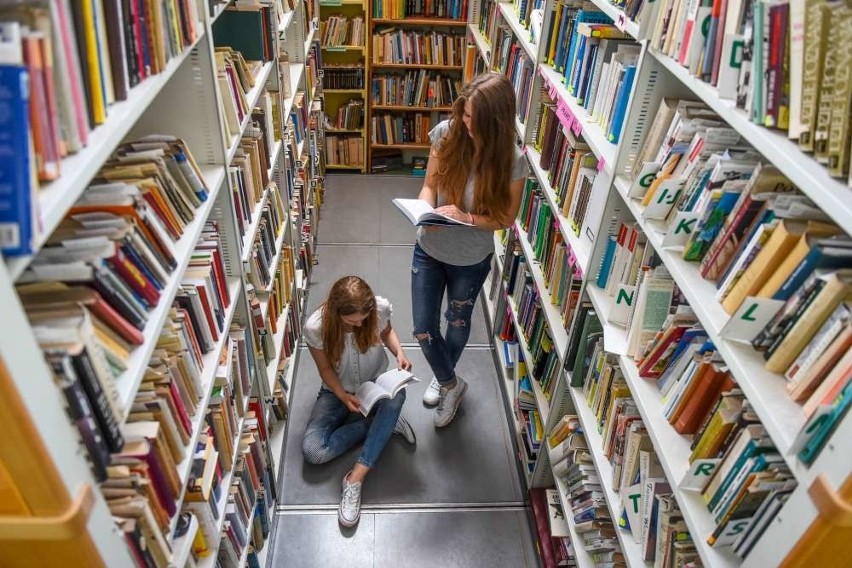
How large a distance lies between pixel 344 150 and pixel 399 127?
471mm

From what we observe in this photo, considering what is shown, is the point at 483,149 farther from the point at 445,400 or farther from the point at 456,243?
the point at 445,400

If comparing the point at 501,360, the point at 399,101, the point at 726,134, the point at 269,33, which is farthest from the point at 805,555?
the point at 399,101

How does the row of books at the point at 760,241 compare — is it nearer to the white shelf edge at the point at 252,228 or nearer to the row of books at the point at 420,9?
the white shelf edge at the point at 252,228

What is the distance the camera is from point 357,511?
2.15 metres

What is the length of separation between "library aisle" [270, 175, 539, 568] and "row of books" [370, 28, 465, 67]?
2253 mm

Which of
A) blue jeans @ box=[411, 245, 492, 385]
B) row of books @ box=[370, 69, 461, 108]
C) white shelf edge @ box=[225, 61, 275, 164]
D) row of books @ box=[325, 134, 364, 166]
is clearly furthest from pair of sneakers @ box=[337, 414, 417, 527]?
row of books @ box=[370, 69, 461, 108]

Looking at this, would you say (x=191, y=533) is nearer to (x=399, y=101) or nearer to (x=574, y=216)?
(x=574, y=216)

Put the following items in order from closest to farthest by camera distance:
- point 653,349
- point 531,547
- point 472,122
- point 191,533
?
point 191,533, point 653,349, point 472,122, point 531,547

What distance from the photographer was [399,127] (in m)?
4.50

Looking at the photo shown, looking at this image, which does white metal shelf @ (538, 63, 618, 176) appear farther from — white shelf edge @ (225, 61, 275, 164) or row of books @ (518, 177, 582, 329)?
white shelf edge @ (225, 61, 275, 164)

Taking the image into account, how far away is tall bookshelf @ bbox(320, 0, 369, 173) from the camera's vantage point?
416 cm

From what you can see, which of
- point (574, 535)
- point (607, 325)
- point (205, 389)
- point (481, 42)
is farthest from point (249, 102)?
point (481, 42)

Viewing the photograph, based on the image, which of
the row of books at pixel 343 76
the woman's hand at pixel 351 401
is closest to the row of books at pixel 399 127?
the row of books at pixel 343 76

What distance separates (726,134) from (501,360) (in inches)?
68.9
